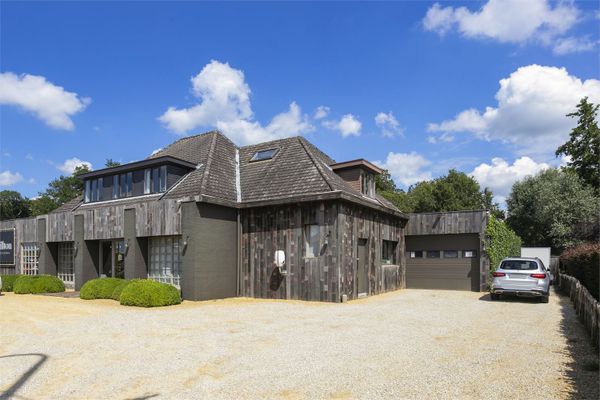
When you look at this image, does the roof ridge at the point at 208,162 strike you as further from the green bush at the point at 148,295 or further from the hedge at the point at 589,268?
the hedge at the point at 589,268

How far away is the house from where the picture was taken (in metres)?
14.4

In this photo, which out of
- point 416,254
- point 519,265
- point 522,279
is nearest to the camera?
point 522,279

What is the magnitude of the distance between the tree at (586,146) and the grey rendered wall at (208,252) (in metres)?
34.0

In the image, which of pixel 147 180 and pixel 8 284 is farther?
pixel 8 284

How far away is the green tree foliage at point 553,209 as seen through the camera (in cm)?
3023

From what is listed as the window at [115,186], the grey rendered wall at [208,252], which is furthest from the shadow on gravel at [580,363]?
the window at [115,186]

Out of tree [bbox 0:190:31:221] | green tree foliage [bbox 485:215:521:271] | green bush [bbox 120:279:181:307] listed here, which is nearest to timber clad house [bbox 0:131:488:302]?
green tree foliage [bbox 485:215:521:271]

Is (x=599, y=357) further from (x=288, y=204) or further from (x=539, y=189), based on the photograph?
(x=539, y=189)

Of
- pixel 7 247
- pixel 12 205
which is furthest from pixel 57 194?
pixel 7 247

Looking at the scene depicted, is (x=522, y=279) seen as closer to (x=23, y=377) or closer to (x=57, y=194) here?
(x=23, y=377)

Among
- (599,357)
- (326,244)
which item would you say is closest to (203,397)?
(599,357)

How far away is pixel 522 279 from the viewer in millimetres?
13844

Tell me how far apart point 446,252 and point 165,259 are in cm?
1283

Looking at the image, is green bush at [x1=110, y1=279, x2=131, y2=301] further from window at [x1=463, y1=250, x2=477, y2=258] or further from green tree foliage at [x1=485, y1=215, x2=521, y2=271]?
green tree foliage at [x1=485, y1=215, x2=521, y2=271]
